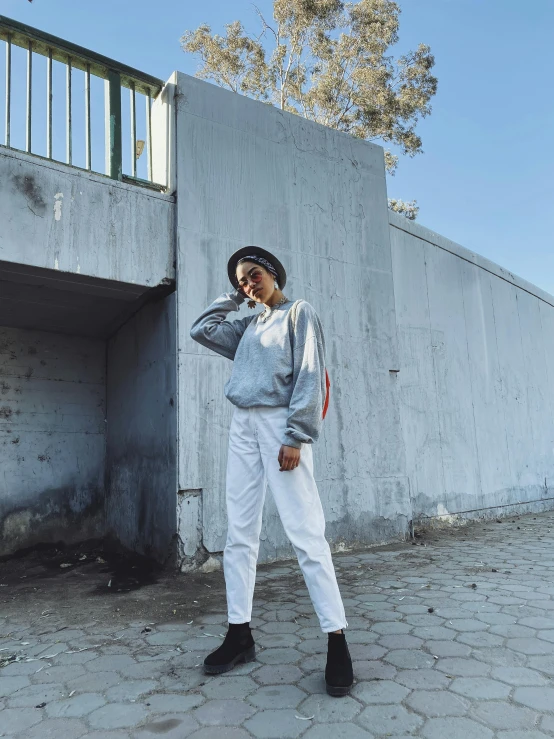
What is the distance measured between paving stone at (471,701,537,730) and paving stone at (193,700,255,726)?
785mm

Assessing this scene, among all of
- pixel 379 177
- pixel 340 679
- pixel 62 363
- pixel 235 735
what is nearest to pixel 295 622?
pixel 340 679

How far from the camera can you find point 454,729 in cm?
178

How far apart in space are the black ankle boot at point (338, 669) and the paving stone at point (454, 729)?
13.1 inches

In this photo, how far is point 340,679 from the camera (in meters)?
2.06

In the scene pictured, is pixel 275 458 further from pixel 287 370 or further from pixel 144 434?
pixel 144 434

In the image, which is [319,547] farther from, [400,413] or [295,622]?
[400,413]

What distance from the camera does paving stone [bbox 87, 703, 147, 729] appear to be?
1.90 m

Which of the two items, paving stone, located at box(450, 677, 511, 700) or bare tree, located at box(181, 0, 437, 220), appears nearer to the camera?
paving stone, located at box(450, 677, 511, 700)

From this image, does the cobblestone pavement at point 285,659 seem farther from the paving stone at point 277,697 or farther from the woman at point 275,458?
the woman at point 275,458

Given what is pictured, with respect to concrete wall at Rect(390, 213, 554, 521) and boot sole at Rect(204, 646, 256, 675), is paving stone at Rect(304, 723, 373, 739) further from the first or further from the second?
concrete wall at Rect(390, 213, 554, 521)

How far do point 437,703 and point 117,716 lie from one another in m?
1.13

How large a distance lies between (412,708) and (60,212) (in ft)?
12.1

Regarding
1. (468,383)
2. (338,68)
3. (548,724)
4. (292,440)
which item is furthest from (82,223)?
(338,68)

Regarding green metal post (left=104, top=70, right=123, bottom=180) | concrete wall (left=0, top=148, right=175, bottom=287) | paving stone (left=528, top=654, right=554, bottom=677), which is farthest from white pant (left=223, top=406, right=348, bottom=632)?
green metal post (left=104, top=70, right=123, bottom=180)
